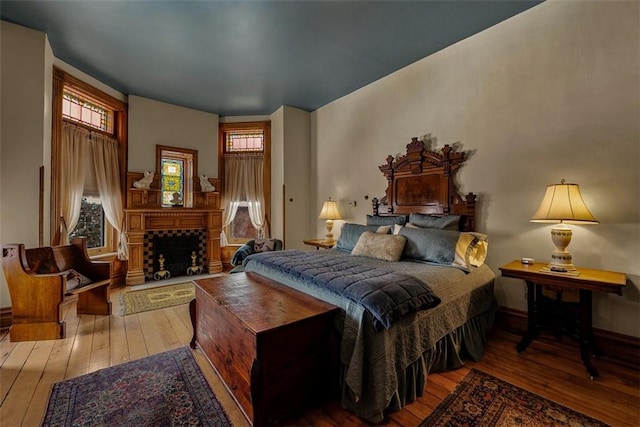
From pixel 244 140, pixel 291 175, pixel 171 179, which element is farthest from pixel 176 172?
pixel 291 175

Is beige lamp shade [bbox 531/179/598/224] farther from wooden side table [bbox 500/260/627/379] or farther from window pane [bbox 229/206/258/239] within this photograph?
window pane [bbox 229/206/258/239]

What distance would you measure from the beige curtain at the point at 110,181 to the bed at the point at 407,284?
2.96m

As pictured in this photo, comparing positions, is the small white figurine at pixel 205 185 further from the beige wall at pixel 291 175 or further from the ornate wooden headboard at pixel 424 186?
the ornate wooden headboard at pixel 424 186

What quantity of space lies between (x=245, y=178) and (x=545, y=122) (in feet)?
15.4

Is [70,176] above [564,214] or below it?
above

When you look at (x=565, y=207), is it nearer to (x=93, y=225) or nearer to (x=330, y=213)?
(x=330, y=213)

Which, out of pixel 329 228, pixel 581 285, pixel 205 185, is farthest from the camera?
pixel 205 185

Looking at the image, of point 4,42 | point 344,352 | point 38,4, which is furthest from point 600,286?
point 4,42

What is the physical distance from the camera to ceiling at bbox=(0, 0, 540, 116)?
2582 millimetres

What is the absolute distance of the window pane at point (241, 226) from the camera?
221 inches

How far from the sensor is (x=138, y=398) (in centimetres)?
170

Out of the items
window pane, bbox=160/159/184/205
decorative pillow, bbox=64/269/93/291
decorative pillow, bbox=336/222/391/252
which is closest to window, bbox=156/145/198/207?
window pane, bbox=160/159/184/205

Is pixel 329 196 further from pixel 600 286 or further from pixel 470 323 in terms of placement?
pixel 600 286

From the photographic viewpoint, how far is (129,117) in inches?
177
